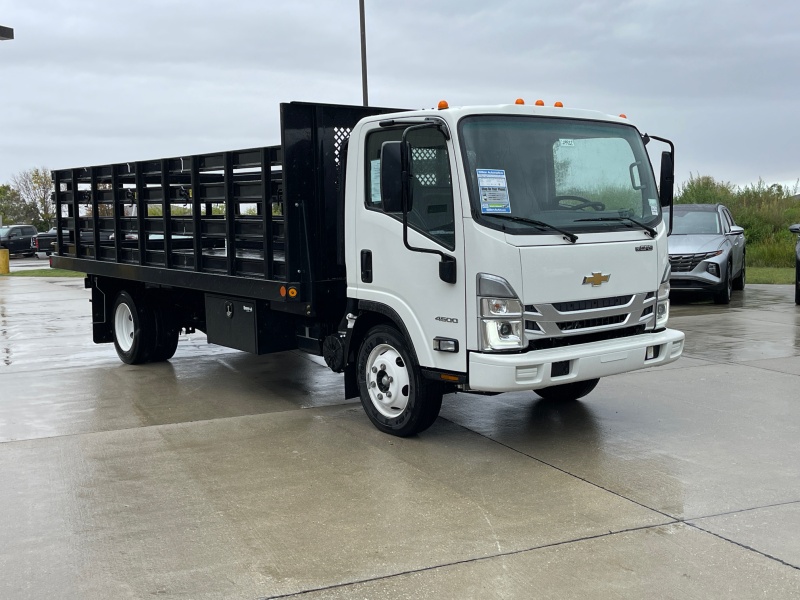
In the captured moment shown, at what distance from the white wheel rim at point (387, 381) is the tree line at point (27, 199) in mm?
69641

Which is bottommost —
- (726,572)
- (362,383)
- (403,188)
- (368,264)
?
(726,572)

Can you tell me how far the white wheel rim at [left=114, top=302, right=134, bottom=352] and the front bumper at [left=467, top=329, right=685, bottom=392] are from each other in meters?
5.67

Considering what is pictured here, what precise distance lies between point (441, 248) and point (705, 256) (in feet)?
34.1

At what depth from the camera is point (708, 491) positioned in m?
5.63

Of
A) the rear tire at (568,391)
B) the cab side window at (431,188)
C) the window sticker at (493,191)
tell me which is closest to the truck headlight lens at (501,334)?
the cab side window at (431,188)

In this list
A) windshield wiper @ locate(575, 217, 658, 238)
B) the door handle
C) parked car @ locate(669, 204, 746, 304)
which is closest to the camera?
windshield wiper @ locate(575, 217, 658, 238)

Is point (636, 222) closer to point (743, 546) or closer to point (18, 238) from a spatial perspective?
point (743, 546)

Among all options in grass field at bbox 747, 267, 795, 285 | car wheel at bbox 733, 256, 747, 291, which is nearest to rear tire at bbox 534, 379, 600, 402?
car wheel at bbox 733, 256, 747, 291

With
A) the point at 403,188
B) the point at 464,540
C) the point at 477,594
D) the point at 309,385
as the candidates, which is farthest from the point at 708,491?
the point at 309,385

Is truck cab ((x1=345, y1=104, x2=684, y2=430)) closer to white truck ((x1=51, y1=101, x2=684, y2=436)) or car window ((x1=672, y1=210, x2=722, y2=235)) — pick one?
white truck ((x1=51, y1=101, x2=684, y2=436))

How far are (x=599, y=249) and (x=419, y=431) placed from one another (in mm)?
1880

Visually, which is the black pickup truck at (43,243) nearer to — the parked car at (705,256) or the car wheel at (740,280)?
the car wheel at (740,280)

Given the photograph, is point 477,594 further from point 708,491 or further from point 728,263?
point 728,263

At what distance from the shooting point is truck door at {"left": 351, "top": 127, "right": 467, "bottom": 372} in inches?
247
